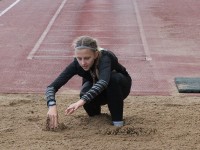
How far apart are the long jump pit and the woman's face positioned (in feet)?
2.30

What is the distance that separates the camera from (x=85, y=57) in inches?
167

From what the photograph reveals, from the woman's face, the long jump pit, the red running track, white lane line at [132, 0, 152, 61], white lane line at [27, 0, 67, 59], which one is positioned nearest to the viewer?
the woman's face

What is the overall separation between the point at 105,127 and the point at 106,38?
18.6ft

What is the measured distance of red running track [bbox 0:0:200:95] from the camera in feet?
22.7

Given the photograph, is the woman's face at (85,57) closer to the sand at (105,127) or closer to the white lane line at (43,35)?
the sand at (105,127)

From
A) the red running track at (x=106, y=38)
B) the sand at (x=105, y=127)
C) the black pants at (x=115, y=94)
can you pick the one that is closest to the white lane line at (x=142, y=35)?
the red running track at (x=106, y=38)

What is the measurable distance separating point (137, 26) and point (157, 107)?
6.47m

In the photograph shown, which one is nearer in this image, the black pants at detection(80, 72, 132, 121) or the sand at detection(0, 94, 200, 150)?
the sand at detection(0, 94, 200, 150)

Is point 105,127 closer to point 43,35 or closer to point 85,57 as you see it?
point 85,57

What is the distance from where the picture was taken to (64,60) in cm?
799

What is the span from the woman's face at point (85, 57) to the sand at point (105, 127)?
2.30 feet

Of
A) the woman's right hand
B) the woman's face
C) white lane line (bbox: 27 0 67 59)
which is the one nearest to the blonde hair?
the woman's face

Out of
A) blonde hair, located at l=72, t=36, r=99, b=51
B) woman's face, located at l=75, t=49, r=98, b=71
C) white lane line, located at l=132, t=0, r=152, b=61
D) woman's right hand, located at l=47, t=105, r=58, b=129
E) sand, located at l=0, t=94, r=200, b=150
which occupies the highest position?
blonde hair, located at l=72, t=36, r=99, b=51

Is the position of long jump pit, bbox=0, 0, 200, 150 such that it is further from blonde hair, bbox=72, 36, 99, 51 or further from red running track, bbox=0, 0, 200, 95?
blonde hair, bbox=72, 36, 99, 51
